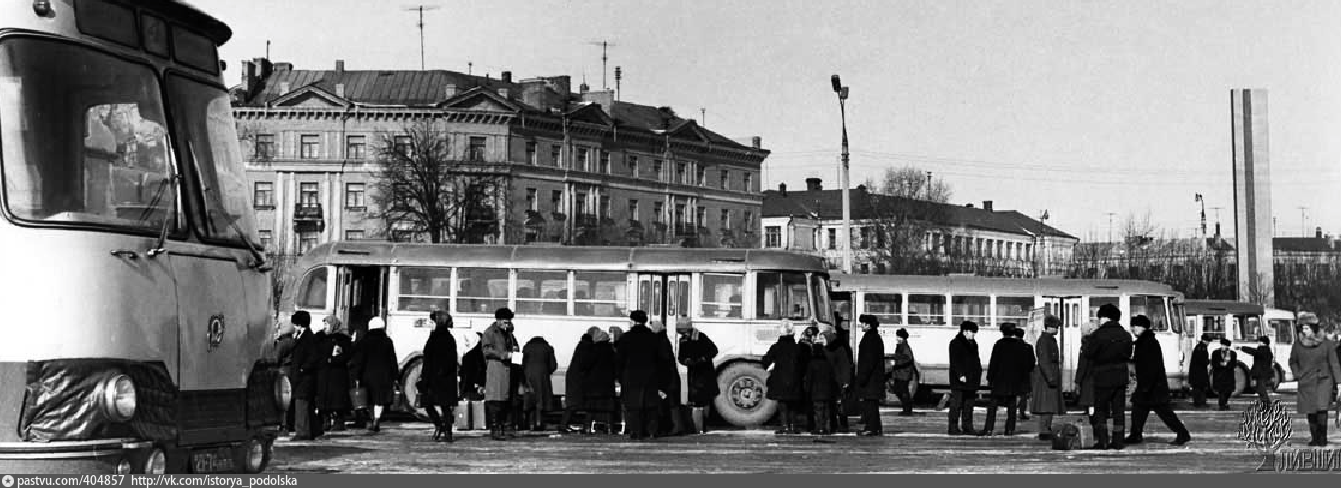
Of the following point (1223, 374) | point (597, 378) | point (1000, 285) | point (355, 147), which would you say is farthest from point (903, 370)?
point (355, 147)

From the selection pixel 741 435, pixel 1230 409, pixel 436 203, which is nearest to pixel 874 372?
pixel 741 435

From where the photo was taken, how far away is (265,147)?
182 ft

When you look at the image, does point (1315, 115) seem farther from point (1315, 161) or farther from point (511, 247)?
point (511, 247)

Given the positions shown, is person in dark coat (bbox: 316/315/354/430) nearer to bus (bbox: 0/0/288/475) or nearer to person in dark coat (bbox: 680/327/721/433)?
person in dark coat (bbox: 680/327/721/433)

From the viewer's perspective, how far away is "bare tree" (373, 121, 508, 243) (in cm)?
4566

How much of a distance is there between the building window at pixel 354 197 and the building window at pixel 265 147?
3.05 m

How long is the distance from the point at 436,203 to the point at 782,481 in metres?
33.3

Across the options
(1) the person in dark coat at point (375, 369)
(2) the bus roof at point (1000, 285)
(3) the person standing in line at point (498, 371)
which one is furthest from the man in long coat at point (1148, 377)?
(2) the bus roof at point (1000, 285)

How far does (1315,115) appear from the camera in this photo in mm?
17422

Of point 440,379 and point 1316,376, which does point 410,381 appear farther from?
point 1316,376

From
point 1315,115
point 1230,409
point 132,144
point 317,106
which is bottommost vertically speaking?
point 1230,409

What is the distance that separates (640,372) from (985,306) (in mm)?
15241

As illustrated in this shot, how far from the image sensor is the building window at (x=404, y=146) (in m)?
47.3

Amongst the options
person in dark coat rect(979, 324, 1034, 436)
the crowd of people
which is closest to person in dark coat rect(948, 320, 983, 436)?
the crowd of people
